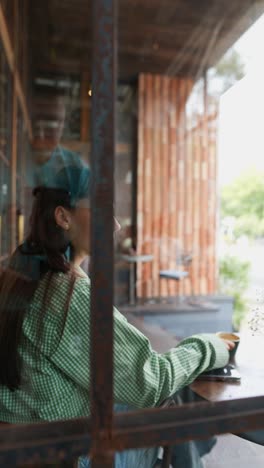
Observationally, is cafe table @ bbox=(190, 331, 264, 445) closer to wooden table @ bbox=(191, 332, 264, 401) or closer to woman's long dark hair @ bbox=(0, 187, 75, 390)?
wooden table @ bbox=(191, 332, 264, 401)

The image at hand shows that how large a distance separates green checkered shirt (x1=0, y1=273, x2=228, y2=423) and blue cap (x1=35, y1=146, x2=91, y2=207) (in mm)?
217

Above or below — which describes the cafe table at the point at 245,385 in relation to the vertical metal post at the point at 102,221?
below

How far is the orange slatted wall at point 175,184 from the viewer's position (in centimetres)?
457

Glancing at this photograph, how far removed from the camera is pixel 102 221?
0.46 meters

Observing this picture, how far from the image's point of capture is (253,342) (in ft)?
4.04

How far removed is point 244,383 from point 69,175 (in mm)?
705

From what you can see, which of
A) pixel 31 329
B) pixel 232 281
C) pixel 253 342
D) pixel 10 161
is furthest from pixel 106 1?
pixel 232 281

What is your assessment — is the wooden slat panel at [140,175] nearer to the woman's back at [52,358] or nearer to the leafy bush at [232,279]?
the leafy bush at [232,279]

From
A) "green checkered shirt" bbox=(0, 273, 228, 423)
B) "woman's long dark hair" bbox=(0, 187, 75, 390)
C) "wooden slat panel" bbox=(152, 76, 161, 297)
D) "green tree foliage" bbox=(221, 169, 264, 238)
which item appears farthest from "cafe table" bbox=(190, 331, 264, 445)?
"wooden slat panel" bbox=(152, 76, 161, 297)

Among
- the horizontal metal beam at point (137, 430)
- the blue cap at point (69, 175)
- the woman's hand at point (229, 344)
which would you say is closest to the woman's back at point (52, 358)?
the blue cap at point (69, 175)

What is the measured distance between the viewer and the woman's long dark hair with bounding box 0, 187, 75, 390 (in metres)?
0.86

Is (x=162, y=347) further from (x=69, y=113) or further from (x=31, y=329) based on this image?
(x=69, y=113)

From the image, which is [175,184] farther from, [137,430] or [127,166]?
[137,430]

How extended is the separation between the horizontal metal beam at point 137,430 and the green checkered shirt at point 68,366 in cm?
→ 29
